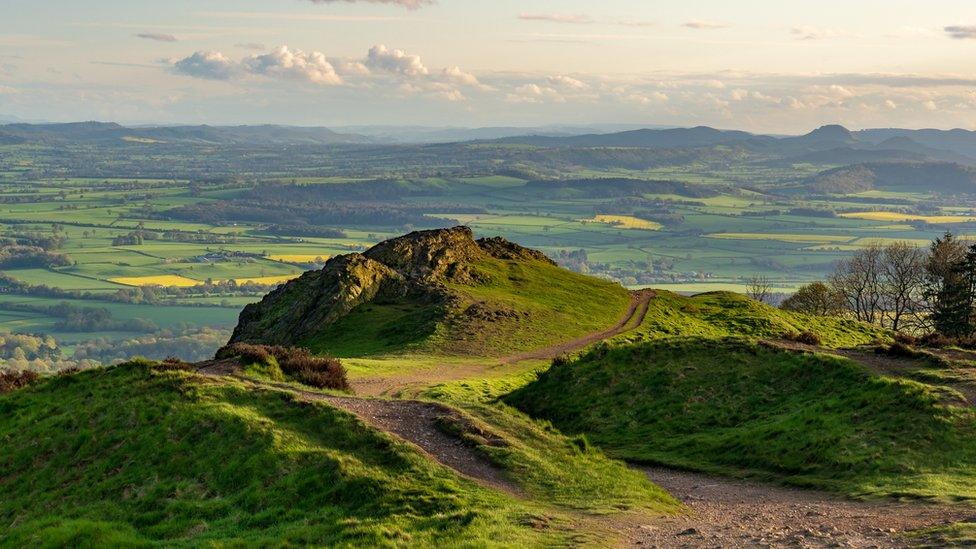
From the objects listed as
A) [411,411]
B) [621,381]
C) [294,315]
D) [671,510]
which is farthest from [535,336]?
[671,510]

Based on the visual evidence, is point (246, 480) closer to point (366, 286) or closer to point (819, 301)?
point (366, 286)

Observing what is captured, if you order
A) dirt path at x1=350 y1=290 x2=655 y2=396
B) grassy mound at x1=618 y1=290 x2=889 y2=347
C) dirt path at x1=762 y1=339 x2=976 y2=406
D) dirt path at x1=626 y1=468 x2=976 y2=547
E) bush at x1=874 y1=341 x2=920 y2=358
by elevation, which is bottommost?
dirt path at x1=350 y1=290 x2=655 y2=396

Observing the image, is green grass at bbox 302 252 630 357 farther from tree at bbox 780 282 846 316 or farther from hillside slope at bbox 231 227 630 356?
tree at bbox 780 282 846 316

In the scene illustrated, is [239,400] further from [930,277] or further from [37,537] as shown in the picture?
[930,277]

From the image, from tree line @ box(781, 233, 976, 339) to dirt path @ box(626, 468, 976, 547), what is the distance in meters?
56.4

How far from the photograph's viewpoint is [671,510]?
29969 mm

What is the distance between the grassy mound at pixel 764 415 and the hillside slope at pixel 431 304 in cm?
2292

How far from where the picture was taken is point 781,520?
28.1 m

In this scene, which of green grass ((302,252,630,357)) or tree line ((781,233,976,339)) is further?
tree line ((781,233,976,339))

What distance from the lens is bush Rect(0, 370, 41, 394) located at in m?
44.6

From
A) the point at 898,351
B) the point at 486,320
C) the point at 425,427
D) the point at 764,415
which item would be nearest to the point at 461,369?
the point at 486,320

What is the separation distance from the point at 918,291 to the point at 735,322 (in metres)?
41.2

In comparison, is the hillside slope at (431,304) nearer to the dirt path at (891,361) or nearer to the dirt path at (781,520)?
the dirt path at (891,361)

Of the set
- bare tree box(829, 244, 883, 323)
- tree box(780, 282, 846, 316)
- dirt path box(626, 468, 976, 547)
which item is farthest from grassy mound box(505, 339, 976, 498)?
bare tree box(829, 244, 883, 323)
